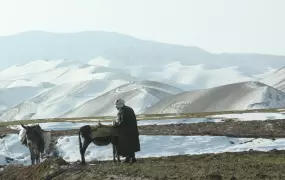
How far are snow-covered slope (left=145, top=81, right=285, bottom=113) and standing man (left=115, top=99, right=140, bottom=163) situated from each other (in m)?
147

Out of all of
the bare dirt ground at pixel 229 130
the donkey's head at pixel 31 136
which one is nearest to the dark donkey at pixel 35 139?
the donkey's head at pixel 31 136

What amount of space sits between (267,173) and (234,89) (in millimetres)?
183106

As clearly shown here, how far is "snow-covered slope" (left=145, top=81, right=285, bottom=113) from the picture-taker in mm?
171500

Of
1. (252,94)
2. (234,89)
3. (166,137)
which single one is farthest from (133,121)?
(234,89)

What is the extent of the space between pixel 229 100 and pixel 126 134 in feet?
540

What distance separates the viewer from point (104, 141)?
2242cm

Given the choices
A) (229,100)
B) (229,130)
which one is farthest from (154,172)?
(229,100)

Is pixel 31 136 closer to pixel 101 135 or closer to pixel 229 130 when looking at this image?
pixel 101 135

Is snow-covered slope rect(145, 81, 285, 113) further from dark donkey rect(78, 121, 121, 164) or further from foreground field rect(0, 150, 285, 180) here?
foreground field rect(0, 150, 285, 180)

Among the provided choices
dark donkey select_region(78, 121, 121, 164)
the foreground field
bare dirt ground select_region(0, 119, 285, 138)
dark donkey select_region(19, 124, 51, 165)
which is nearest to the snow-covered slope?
bare dirt ground select_region(0, 119, 285, 138)

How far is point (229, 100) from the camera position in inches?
7215

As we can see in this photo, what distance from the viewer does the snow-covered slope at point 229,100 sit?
172m

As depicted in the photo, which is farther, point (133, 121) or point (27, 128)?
point (27, 128)

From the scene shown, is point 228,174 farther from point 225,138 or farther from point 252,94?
point 252,94
